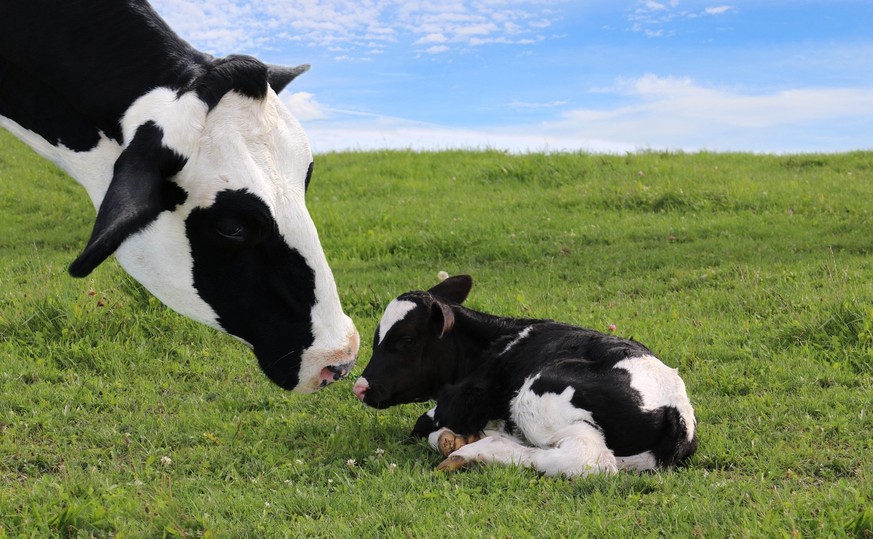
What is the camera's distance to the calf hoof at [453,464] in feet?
18.9

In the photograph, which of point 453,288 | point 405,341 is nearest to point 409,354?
point 405,341

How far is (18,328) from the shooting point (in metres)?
8.70

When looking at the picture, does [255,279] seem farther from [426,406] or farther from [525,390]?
[426,406]

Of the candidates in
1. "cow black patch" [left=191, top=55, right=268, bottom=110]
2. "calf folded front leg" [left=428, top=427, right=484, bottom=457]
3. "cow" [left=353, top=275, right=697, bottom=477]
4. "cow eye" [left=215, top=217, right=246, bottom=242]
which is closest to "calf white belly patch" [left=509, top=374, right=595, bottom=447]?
"cow" [left=353, top=275, right=697, bottom=477]

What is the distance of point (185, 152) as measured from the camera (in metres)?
4.00

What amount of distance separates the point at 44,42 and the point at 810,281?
882 centimetres

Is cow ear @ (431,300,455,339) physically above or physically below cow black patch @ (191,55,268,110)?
below

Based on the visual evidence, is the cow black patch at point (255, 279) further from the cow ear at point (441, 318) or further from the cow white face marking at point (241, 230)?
the cow ear at point (441, 318)

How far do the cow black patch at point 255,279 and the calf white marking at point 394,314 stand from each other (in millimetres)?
2219

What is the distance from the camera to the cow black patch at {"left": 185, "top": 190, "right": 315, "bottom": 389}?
13.6 feet

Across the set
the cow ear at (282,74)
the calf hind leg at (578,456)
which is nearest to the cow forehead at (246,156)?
the cow ear at (282,74)

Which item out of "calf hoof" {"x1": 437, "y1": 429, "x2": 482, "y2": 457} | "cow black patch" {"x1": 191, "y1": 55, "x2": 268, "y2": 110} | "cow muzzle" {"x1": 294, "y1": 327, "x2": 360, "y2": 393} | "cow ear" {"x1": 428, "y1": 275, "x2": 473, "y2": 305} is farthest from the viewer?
"cow ear" {"x1": 428, "y1": 275, "x2": 473, "y2": 305}

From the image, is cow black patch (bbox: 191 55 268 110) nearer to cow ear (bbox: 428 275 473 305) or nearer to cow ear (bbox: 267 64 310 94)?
cow ear (bbox: 267 64 310 94)

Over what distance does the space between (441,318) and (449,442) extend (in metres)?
1.04
